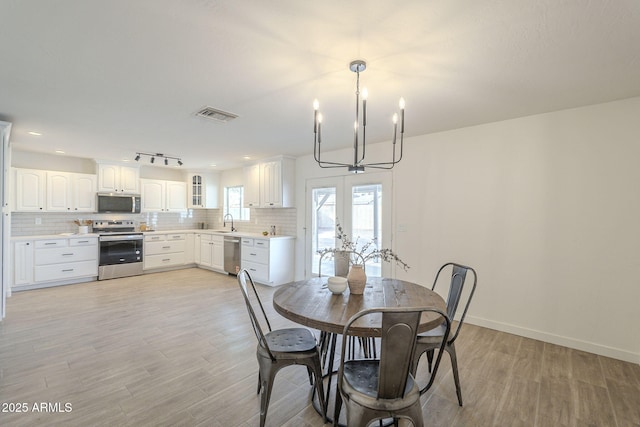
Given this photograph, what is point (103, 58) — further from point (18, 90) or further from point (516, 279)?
point (516, 279)

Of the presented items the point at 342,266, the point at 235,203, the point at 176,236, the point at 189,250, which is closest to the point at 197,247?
the point at 189,250

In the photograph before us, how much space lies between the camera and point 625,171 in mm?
2807

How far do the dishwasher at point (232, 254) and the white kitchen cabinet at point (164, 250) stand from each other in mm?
1378

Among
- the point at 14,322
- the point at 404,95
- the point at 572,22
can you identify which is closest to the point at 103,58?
the point at 404,95

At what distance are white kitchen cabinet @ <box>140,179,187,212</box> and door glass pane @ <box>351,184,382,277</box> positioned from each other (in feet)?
15.0

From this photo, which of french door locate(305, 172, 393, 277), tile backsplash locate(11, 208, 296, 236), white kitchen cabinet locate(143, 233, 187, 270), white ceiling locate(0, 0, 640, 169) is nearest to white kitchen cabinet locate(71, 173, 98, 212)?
tile backsplash locate(11, 208, 296, 236)

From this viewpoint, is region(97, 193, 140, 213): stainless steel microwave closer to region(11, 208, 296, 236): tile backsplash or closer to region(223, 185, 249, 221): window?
region(11, 208, 296, 236): tile backsplash

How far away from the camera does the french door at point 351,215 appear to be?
446cm

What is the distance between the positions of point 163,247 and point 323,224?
149 inches

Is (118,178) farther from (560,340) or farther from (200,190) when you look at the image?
(560,340)

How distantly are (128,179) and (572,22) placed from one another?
23.5 feet

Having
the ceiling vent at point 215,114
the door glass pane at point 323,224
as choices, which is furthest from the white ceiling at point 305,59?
the door glass pane at point 323,224

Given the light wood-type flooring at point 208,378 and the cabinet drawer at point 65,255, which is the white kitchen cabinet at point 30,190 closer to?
the cabinet drawer at point 65,255

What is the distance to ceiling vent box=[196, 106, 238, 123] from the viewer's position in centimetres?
316
